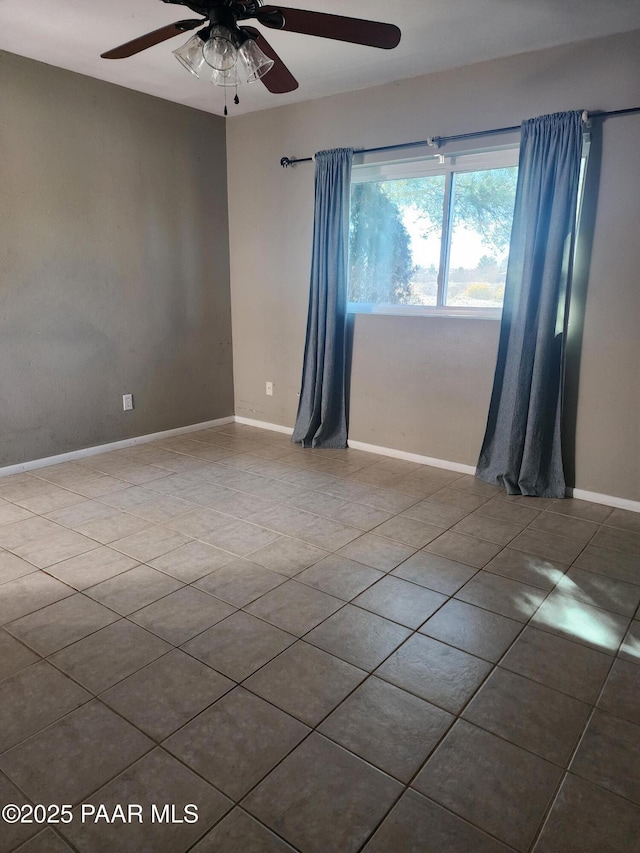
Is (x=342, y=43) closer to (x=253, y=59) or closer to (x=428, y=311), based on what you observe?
(x=253, y=59)

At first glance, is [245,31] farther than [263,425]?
No

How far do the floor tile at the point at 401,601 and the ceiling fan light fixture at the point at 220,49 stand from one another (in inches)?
82.4

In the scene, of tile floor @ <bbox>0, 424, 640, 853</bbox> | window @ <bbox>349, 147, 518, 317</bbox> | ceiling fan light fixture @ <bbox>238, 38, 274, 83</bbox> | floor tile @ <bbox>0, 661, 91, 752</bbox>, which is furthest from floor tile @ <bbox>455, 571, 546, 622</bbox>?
ceiling fan light fixture @ <bbox>238, 38, 274, 83</bbox>

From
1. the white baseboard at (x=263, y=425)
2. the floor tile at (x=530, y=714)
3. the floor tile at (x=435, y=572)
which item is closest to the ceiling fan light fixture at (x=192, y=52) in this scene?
the floor tile at (x=435, y=572)

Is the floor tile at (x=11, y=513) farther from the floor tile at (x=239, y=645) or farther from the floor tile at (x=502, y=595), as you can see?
the floor tile at (x=502, y=595)

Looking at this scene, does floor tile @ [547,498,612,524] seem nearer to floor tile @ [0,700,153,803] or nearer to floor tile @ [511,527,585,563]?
floor tile @ [511,527,585,563]

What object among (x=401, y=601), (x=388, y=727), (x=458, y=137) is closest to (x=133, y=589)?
(x=401, y=601)

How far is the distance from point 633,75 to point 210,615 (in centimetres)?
330

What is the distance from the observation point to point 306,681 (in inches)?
Answer: 71.4

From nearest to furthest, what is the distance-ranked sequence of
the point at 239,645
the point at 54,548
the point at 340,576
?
the point at 239,645
the point at 340,576
the point at 54,548

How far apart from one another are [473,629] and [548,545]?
903mm

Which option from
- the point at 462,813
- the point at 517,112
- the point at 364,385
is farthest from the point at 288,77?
the point at 462,813

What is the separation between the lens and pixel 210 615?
215 centimetres

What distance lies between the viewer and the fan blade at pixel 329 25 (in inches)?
78.3
